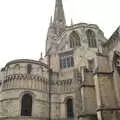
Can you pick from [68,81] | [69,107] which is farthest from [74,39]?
[69,107]

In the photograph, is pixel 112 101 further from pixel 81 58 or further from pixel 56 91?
pixel 81 58

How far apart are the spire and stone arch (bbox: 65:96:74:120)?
2395cm

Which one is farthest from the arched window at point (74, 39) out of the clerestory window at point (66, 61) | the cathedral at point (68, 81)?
the clerestory window at point (66, 61)

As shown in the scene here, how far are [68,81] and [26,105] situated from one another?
6607mm

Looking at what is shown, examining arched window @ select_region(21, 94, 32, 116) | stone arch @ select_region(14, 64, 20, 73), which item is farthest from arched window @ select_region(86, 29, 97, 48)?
arched window @ select_region(21, 94, 32, 116)

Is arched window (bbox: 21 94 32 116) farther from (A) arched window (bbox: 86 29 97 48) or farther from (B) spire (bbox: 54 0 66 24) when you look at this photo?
(B) spire (bbox: 54 0 66 24)

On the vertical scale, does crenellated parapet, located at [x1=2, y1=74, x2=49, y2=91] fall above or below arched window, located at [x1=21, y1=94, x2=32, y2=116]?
above

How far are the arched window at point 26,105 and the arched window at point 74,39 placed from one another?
10939mm

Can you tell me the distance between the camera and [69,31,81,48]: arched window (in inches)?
1190

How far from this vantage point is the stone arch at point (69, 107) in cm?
2499

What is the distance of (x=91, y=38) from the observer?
30.6 m

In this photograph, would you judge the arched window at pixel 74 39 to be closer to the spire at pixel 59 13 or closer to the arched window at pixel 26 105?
the arched window at pixel 26 105

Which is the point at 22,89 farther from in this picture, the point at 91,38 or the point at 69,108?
the point at 91,38

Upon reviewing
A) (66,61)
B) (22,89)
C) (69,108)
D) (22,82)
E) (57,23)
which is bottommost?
(69,108)
